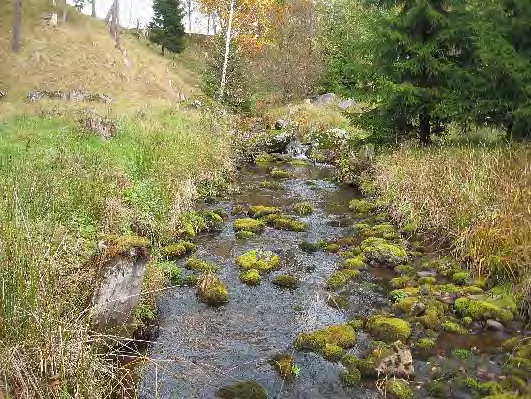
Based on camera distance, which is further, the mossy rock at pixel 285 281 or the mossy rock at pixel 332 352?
the mossy rock at pixel 285 281

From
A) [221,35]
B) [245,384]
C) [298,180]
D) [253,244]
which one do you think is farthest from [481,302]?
[221,35]

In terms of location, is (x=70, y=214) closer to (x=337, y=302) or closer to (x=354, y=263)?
(x=337, y=302)

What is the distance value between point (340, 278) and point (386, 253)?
1.04m

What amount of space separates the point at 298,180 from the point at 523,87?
6066 millimetres

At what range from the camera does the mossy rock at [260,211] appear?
369 inches

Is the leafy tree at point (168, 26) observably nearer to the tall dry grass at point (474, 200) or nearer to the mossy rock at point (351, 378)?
the tall dry grass at point (474, 200)

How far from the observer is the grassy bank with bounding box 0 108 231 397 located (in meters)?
2.94

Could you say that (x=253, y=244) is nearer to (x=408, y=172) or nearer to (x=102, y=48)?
(x=408, y=172)

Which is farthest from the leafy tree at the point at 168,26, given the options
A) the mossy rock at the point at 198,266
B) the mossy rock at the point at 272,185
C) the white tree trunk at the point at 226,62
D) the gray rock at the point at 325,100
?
the mossy rock at the point at 198,266

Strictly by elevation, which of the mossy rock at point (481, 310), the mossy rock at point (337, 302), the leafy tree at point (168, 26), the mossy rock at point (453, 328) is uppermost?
the leafy tree at point (168, 26)

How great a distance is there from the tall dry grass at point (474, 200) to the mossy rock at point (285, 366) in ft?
9.22

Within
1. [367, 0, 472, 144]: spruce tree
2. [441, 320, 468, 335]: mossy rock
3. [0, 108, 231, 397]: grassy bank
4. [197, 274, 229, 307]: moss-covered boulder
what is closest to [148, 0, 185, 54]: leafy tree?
[0, 108, 231, 397]: grassy bank

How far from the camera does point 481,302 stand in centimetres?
542

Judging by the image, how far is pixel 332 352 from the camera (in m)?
4.70
